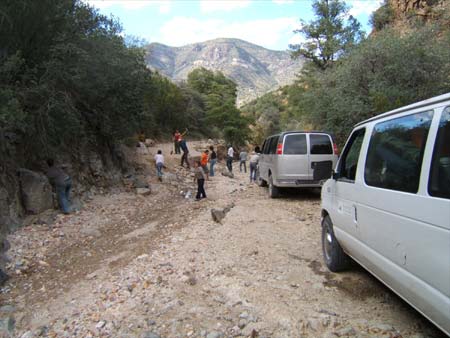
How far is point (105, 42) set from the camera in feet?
43.2

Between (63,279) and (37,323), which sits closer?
(37,323)

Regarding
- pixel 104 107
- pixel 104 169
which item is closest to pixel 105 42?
pixel 104 107

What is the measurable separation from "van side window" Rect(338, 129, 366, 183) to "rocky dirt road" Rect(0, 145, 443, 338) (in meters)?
1.46

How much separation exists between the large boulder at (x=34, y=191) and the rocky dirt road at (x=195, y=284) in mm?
792

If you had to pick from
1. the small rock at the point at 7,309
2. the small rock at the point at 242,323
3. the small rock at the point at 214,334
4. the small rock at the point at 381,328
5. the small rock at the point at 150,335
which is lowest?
the small rock at the point at 7,309

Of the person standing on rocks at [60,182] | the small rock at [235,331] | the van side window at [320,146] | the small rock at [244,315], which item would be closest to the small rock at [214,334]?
the small rock at [235,331]

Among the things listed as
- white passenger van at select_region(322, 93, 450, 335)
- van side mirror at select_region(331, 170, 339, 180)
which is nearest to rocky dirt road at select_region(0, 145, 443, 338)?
Result: white passenger van at select_region(322, 93, 450, 335)

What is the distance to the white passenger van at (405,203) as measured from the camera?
2.53 metres

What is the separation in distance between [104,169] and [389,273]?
13423 millimetres

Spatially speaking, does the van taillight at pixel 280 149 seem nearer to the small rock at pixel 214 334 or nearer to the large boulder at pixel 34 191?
the large boulder at pixel 34 191

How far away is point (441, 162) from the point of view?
8.45ft

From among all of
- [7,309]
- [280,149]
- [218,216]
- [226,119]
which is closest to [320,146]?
[280,149]

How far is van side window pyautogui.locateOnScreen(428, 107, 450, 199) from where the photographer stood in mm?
2504

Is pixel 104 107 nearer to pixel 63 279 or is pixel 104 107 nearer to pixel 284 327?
pixel 63 279
